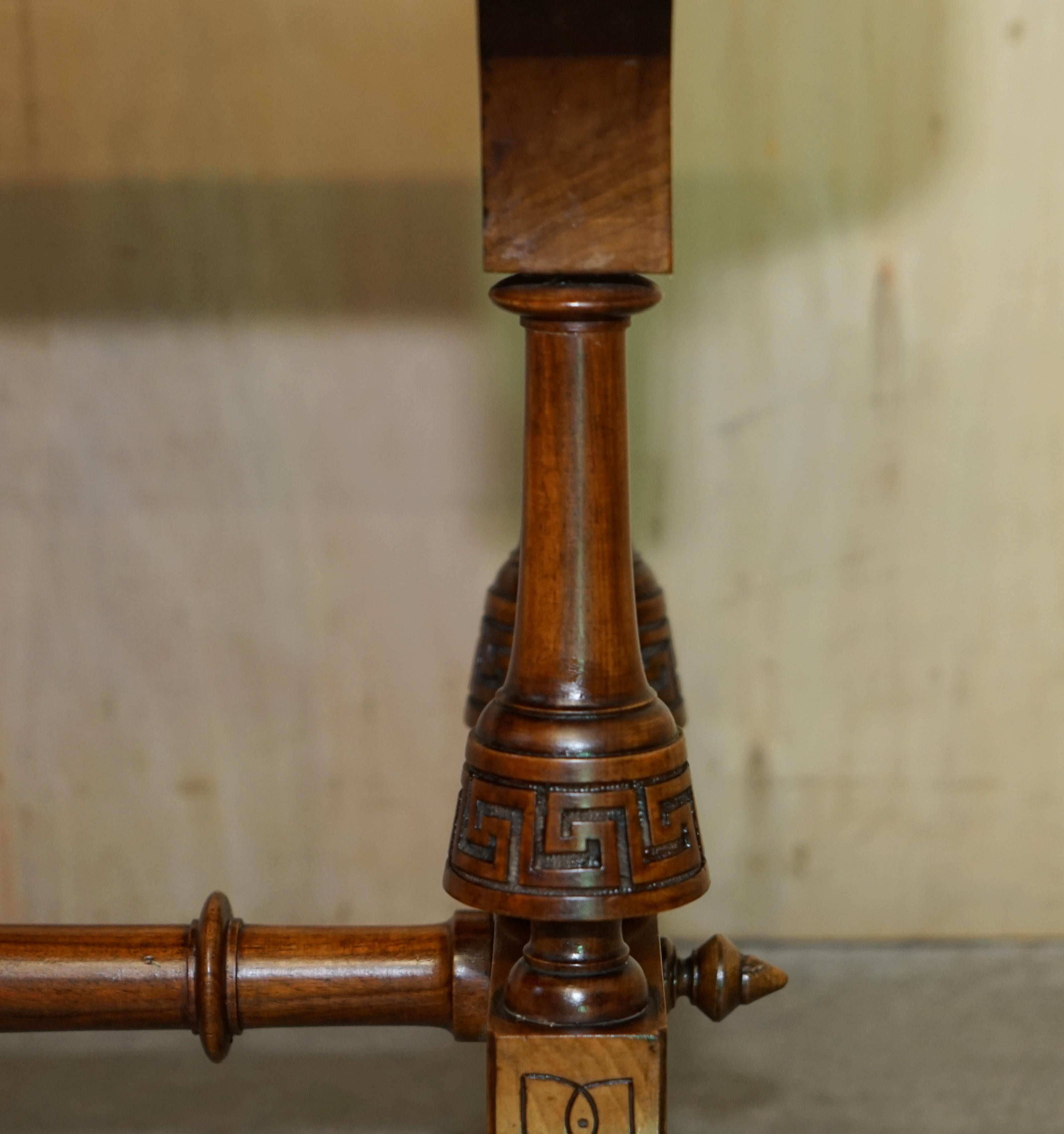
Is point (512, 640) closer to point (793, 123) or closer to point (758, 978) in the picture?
point (758, 978)

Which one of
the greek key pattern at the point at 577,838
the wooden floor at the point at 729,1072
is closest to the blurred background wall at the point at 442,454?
the wooden floor at the point at 729,1072

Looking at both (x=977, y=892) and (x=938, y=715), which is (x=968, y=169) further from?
(x=977, y=892)

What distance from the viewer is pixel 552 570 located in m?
0.69

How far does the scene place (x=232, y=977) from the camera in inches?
31.2

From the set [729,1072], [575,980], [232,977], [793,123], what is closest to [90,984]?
[232,977]

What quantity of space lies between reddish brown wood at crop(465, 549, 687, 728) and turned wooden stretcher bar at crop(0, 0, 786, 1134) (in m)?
0.25

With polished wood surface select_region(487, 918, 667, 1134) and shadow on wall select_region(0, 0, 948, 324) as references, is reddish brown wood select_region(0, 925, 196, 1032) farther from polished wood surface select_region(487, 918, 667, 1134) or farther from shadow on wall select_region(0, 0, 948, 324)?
shadow on wall select_region(0, 0, 948, 324)

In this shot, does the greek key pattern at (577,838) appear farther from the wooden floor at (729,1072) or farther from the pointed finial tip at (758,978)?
the wooden floor at (729,1072)

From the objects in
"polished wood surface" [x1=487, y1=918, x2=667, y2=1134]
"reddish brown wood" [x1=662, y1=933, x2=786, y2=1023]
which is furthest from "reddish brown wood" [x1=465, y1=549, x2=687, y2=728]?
"polished wood surface" [x1=487, y1=918, x2=667, y2=1134]

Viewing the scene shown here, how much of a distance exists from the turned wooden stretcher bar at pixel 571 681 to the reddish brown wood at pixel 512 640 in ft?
0.83

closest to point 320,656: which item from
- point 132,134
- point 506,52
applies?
point 132,134

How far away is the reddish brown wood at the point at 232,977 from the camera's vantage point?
0.78m

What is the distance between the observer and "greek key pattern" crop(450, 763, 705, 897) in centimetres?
67

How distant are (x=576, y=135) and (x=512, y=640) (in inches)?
15.6
